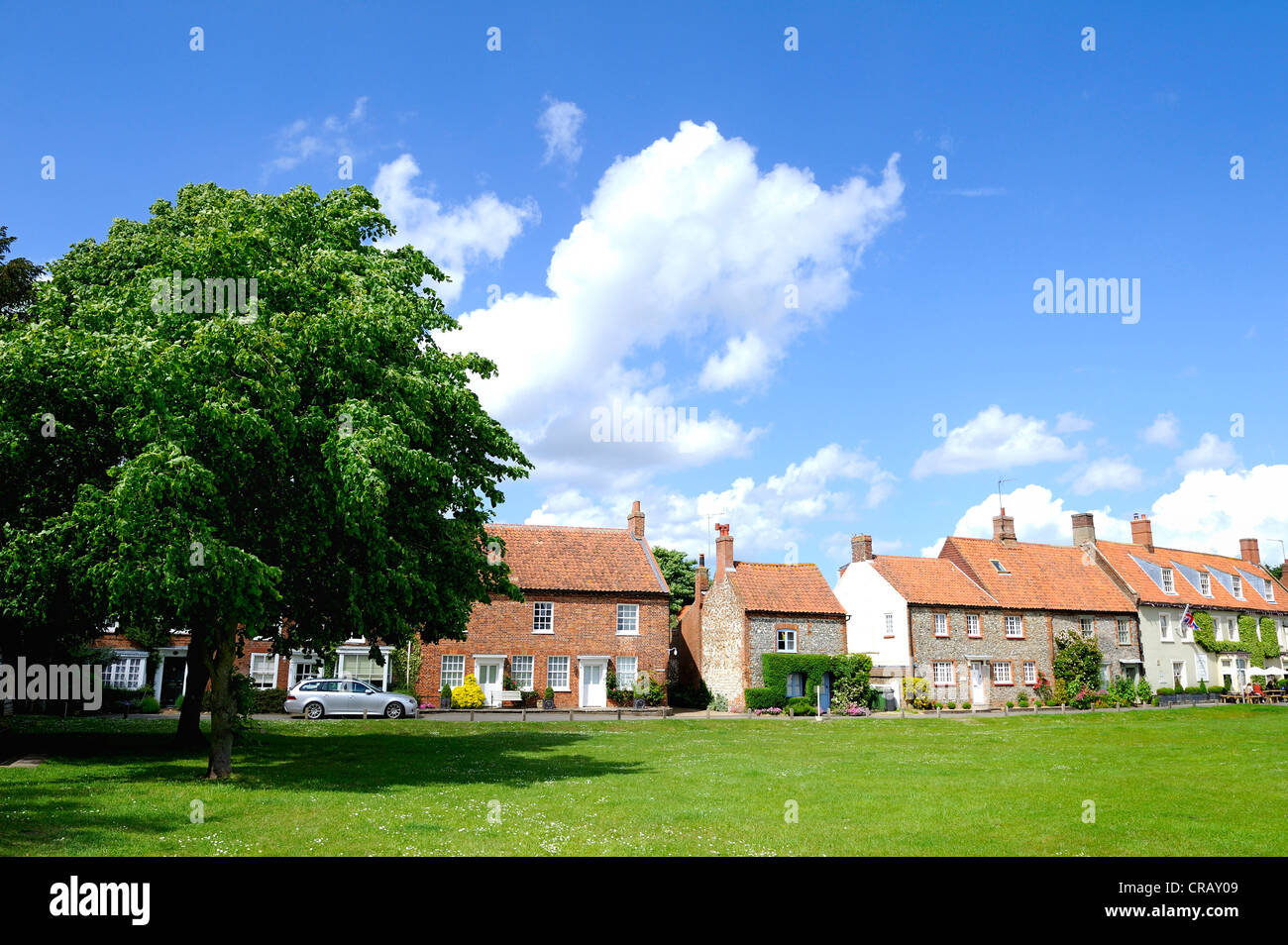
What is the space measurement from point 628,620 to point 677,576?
90.1ft

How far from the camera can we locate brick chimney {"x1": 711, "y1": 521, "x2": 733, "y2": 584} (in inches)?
2046

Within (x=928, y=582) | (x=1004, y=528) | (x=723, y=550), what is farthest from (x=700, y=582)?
(x=1004, y=528)

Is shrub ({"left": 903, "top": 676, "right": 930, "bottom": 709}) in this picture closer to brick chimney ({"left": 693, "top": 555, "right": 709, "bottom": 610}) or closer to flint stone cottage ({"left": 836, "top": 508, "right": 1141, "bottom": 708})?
flint stone cottage ({"left": 836, "top": 508, "right": 1141, "bottom": 708})

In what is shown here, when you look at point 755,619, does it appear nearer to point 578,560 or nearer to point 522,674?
point 578,560

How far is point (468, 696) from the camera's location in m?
45.0

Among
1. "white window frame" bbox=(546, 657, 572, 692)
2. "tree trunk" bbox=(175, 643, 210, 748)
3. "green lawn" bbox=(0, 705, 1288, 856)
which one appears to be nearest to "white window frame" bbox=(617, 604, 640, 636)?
"white window frame" bbox=(546, 657, 572, 692)

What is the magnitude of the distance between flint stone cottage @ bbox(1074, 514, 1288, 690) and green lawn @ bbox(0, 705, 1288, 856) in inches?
1188

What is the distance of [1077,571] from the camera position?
59.7 metres

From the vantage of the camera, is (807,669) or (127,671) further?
(807,669)

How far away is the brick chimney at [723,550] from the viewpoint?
171ft

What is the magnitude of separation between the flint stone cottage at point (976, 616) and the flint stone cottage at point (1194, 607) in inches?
72.5
